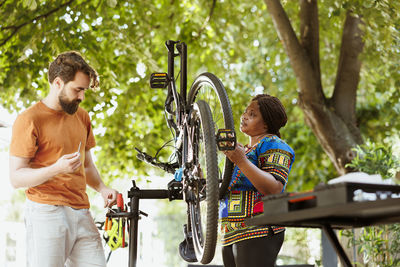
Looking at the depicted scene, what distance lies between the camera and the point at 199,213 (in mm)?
2107

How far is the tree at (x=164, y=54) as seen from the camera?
4.63 meters

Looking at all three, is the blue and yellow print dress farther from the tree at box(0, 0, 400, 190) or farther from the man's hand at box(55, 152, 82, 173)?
the tree at box(0, 0, 400, 190)

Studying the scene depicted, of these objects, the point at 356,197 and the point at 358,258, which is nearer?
the point at 356,197

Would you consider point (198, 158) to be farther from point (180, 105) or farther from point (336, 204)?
point (336, 204)

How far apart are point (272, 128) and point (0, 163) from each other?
14.1ft

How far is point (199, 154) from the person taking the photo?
2.11 metres

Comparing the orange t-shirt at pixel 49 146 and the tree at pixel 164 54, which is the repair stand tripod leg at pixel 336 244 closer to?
the orange t-shirt at pixel 49 146

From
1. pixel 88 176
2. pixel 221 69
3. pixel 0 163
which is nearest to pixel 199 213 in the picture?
pixel 88 176

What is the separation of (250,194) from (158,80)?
78 cm

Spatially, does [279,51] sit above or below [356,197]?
above

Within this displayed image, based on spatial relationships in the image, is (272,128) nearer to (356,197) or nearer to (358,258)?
(356,197)

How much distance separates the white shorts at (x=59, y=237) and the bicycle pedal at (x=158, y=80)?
677 mm

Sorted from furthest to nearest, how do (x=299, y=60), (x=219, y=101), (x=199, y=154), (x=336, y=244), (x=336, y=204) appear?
(x=299, y=60), (x=199, y=154), (x=219, y=101), (x=336, y=244), (x=336, y=204)

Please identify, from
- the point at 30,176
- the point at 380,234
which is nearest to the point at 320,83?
the point at 380,234
